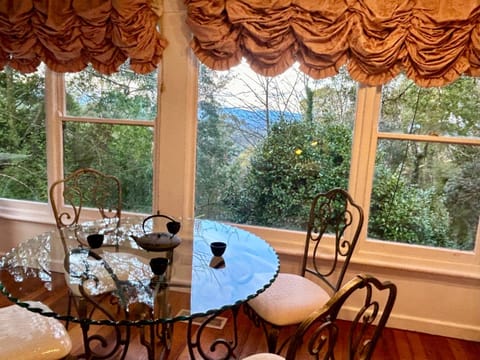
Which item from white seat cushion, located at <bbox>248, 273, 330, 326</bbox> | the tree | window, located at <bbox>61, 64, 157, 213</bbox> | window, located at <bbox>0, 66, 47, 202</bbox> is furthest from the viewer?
window, located at <bbox>0, 66, 47, 202</bbox>

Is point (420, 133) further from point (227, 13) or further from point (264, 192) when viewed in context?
point (227, 13)

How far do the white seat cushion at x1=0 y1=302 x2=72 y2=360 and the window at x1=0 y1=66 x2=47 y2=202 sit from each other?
1739 mm

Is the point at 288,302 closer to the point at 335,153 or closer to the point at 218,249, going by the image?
the point at 218,249

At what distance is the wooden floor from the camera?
87.8 inches

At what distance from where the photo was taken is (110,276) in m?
1.72

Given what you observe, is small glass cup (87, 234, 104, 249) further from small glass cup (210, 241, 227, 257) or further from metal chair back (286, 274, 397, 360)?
metal chair back (286, 274, 397, 360)

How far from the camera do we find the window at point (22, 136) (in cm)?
306

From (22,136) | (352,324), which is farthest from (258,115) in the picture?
(22,136)

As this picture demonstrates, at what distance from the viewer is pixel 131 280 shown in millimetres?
1696

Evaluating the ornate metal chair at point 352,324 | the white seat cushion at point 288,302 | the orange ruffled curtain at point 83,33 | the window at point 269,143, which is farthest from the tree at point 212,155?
the ornate metal chair at point 352,324

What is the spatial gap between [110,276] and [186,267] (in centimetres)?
34

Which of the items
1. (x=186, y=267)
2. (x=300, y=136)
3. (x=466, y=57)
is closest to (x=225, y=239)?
(x=186, y=267)

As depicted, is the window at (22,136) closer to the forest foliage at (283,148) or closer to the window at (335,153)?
the forest foliage at (283,148)

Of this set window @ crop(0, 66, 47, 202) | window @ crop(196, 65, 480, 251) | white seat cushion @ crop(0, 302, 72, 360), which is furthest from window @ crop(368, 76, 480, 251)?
window @ crop(0, 66, 47, 202)
